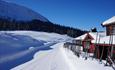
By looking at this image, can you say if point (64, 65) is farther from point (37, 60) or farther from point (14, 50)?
point (14, 50)

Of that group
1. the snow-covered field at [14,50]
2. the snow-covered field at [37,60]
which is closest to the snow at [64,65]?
the snow-covered field at [37,60]

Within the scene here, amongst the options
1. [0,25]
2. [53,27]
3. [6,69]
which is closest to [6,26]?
[0,25]

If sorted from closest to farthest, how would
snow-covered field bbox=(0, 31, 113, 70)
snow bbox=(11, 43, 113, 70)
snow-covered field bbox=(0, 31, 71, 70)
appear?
snow bbox=(11, 43, 113, 70) < snow-covered field bbox=(0, 31, 113, 70) < snow-covered field bbox=(0, 31, 71, 70)

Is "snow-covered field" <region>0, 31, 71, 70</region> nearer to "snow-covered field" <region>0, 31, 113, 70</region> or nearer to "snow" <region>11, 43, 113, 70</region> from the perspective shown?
"snow-covered field" <region>0, 31, 113, 70</region>

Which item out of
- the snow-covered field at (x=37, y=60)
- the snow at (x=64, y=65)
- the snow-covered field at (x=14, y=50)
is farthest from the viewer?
the snow-covered field at (x=14, y=50)

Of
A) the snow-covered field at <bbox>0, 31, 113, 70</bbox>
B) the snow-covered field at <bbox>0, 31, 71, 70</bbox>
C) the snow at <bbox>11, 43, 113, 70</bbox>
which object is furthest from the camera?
the snow-covered field at <bbox>0, 31, 71, 70</bbox>

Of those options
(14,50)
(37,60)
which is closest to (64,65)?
(37,60)

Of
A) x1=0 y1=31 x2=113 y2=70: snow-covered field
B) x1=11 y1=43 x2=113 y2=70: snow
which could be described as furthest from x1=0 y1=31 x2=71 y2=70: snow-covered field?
x1=11 y1=43 x2=113 y2=70: snow

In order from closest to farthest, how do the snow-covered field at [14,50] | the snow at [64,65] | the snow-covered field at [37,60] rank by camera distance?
1. the snow at [64,65]
2. the snow-covered field at [37,60]
3. the snow-covered field at [14,50]

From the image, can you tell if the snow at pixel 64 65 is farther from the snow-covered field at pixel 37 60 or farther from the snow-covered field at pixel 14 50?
the snow-covered field at pixel 14 50

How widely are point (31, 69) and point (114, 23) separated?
15.3m

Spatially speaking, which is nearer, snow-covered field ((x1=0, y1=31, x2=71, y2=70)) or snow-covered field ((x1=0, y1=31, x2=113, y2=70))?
snow-covered field ((x1=0, y1=31, x2=113, y2=70))

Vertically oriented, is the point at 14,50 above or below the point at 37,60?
above

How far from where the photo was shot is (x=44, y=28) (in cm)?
18388
